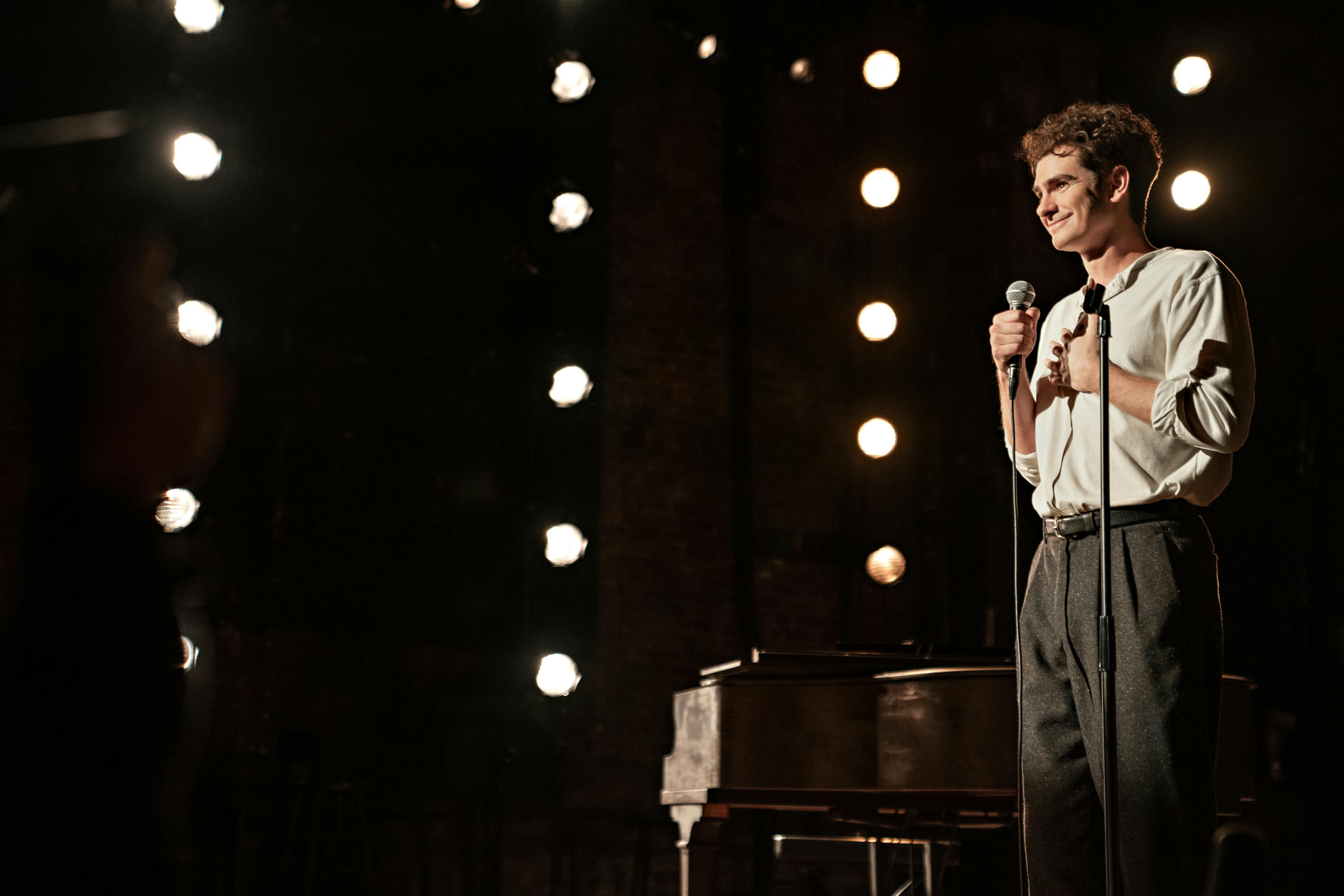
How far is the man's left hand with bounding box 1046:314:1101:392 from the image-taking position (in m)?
2.00

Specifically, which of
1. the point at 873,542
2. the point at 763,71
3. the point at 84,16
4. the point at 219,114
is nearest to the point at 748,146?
the point at 763,71

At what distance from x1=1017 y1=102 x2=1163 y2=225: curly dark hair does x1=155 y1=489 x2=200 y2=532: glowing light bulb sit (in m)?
3.78

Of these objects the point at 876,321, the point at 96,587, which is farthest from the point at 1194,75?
the point at 96,587

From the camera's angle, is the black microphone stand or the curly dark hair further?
the curly dark hair

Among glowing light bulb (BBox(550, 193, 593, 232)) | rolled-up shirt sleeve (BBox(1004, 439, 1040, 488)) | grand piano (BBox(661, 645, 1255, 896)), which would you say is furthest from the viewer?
glowing light bulb (BBox(550, 193, 593, 232))

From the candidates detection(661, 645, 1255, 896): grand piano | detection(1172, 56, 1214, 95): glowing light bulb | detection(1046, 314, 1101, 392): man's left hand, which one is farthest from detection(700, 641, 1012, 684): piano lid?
detection(1172, 56, 1214, 95): glowing light bulb

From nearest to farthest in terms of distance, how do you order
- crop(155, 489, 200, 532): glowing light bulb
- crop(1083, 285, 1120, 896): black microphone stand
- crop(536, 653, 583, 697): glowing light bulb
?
crop(1083, 285, 1120, 896): black microphone stand < crop(155, 489, 200, 532): glowing light bulb < crop(536, 653, 583, 697): glowing light bulb

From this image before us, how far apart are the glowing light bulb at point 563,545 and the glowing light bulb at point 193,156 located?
2.06 metres

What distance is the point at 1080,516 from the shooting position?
2023 mm

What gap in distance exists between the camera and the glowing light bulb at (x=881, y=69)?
5.93 meters

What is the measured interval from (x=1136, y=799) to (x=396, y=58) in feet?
16.2

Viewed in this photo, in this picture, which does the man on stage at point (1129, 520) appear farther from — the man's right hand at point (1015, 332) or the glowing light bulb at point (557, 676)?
the glowing light bulb at point (557, 676)

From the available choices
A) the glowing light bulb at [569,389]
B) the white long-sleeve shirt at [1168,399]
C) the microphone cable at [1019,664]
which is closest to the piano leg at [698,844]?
the microphone cable at [1019,664]

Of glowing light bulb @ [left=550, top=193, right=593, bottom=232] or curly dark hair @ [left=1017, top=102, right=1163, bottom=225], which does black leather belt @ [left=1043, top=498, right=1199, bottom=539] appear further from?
glowing light bulb @ [left=550, top=193, right=593, bottom=232]
